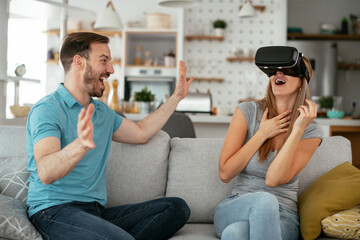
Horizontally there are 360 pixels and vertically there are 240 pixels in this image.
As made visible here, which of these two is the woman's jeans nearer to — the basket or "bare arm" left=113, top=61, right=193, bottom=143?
"bare arm" left=113, top=61, right=193, bottom=143

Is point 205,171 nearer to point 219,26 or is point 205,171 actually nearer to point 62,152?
point 62,152

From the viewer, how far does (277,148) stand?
1963 mm

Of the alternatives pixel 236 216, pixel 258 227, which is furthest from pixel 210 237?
pixel 258 227

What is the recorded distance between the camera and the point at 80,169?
1.78 metres

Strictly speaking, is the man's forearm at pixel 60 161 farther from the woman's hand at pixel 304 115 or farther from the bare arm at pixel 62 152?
the woman's hand at pixel 304 115

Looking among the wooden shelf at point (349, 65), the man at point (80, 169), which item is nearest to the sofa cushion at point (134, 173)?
the man at point (80, 169)

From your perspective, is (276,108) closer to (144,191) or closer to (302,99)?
(302,99)

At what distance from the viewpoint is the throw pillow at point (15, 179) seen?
77.3 inches

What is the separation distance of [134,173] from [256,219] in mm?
776

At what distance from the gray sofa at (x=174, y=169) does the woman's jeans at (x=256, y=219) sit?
1.02ft

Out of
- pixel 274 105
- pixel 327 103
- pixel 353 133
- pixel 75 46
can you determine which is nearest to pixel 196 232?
pixel 274 105

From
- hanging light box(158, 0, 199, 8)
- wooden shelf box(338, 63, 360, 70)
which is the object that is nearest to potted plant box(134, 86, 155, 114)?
hanging light box(158, 0, 199, 8)

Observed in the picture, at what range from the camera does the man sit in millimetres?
1598

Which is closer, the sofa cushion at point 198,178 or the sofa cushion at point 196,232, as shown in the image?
the sofa cushion at point 196,232
